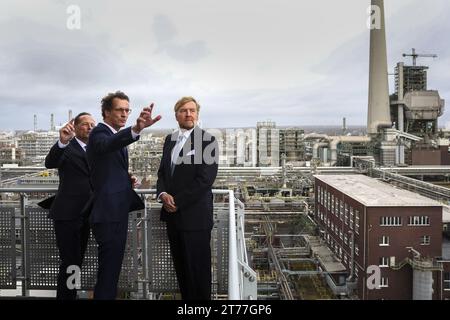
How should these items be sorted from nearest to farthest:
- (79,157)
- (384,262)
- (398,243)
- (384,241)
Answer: (79,157), (398,243), (384,241), (384,262)

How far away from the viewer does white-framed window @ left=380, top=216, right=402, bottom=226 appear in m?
4.97

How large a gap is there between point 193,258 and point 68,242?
330mm

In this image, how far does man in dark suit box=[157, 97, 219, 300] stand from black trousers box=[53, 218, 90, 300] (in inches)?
9.1

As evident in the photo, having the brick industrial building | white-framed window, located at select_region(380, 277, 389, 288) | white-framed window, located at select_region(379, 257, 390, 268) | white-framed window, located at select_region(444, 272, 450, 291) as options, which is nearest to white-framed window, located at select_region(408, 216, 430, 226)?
the brick industrial building

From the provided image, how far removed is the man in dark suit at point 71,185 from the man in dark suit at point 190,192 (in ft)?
0.69

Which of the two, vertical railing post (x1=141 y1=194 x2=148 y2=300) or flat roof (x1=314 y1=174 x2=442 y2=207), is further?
flat roof (x1=314 y1=174 x2=442 y2=207)

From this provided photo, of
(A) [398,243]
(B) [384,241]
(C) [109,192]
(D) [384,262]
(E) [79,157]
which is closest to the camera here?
(C) [109,192]

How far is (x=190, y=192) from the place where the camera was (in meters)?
0.90

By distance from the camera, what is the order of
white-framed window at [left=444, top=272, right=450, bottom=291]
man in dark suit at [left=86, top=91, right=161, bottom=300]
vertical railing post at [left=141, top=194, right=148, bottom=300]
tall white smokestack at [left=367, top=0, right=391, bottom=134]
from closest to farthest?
man in dark suit at [left=86, top=91, right=161, bottom=300] → vertical railing post at [left=141, top=194, right=148, bottom=300] → white-framed window at [left=444, top=272, right=450, bottom=291] → tall white smokestack at [left=367, top=0, right=391, bottom=134]

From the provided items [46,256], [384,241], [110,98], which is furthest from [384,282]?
[110,98]

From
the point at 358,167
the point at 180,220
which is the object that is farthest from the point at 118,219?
the point at 358,167

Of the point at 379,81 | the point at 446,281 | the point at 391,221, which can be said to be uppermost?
the point at 379,81

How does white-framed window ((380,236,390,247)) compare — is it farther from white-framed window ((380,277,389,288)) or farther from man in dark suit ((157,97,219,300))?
man in dark suit ((157,97,219,300))

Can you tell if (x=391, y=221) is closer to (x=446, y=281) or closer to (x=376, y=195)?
(x=376, y=195)
